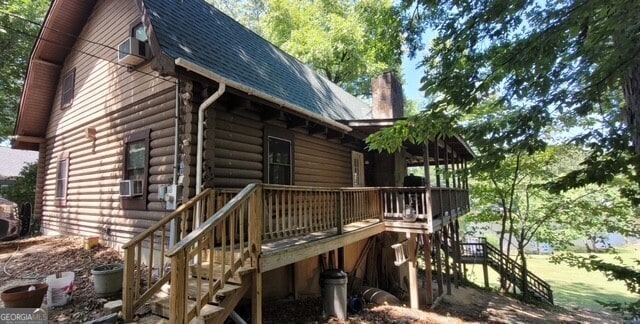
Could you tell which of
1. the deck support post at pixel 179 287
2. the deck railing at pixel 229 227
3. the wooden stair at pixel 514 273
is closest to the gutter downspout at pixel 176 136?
the deck railing at pixel 229 227

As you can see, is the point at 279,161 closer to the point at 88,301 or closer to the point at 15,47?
the point at 88,301

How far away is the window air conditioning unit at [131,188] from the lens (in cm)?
635

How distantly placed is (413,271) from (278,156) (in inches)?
184

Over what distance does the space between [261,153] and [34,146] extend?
10.0 meters

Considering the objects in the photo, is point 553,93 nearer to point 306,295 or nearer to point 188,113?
point 188,113

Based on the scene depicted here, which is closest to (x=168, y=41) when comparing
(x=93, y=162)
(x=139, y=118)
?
(x=139, y=118)

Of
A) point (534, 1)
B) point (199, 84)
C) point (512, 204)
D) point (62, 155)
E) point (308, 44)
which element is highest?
point (308, 44)

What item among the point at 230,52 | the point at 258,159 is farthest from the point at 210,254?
the point at 230,52

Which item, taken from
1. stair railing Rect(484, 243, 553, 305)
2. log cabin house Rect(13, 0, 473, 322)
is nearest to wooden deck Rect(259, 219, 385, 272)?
log cabin house Rect(13, 0, 473, 322)

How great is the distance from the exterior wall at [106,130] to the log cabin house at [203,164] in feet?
0.15

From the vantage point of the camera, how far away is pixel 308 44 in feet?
65.4

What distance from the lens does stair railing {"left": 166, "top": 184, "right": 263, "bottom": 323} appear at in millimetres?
3182

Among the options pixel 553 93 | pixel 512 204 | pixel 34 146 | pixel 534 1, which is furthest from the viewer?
pixel 512 204

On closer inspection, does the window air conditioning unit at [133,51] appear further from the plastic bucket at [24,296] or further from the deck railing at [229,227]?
the plastic bucket at [24,296]
